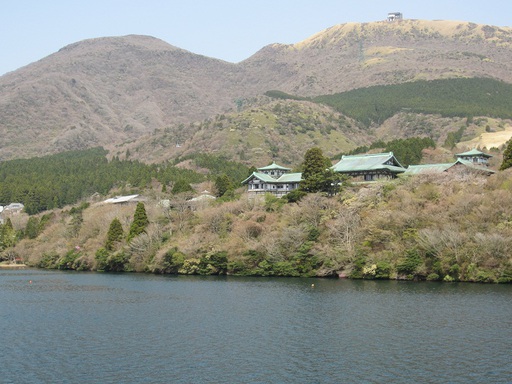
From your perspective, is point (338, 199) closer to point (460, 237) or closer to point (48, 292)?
point (460, 237)

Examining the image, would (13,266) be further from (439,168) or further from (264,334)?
(264,334)

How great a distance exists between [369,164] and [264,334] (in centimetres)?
5876

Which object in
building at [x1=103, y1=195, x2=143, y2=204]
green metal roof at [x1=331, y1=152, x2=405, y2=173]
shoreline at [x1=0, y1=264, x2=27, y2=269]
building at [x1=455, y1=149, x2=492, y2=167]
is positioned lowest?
shoreline at [x1=0, y1=264, x2=27, y2=269]

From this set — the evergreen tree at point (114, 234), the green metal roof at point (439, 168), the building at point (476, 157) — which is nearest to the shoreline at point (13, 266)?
the evergreen tree at point (114, 234)

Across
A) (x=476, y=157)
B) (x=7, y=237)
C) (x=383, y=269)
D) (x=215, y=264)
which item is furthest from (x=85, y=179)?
(x=383, y=269)

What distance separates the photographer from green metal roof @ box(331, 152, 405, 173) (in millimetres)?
93188

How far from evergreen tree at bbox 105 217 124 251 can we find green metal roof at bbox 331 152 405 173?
34078 millimetres

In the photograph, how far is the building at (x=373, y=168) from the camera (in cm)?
9312

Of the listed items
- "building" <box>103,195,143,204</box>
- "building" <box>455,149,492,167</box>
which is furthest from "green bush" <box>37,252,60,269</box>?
"building" <box>455,149,492,167</box>

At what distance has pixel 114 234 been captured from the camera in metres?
93.9

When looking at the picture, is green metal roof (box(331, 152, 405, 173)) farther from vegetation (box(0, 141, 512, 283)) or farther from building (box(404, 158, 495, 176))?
vegetation (box(0, 141, 512, 283))

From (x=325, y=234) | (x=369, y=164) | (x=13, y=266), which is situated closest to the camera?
(x=325, y=234)

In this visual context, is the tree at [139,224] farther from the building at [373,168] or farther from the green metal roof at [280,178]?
the building at [373,168]

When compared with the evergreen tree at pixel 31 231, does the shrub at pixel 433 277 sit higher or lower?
lower
